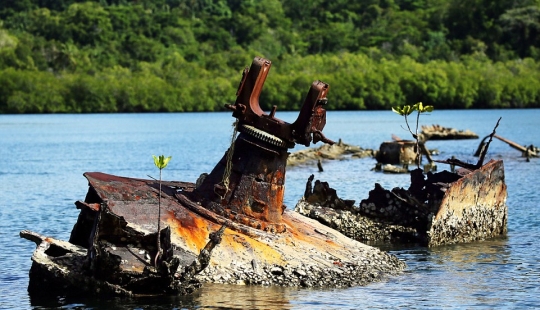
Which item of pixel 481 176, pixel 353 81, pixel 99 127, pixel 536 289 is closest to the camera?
pixel 536 289

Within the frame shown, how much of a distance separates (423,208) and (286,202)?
9.53 meters

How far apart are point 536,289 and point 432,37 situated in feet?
458

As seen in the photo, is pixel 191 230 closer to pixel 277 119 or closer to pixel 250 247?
pixel 250 247

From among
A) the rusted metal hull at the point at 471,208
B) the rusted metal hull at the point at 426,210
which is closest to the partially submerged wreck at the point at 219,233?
the rusted metal hull at the point at 426,210

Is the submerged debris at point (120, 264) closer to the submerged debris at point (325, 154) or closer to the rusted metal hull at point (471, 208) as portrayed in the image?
the rusted metal hull at point (471, 208)

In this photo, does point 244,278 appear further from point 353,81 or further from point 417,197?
point 353,81

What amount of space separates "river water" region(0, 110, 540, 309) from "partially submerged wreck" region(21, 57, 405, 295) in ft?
1.14

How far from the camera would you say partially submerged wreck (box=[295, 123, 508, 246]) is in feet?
76.2

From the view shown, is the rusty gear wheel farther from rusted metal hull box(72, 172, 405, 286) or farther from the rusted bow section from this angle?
rusted metal hull box(72, 172, 405, 286)

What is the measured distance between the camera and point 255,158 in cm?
1806

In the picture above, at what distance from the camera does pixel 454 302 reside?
1783cm

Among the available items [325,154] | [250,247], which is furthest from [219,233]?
[325,154]

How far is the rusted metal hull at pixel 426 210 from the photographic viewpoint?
2322cm

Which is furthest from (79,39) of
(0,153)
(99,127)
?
(0,153)
